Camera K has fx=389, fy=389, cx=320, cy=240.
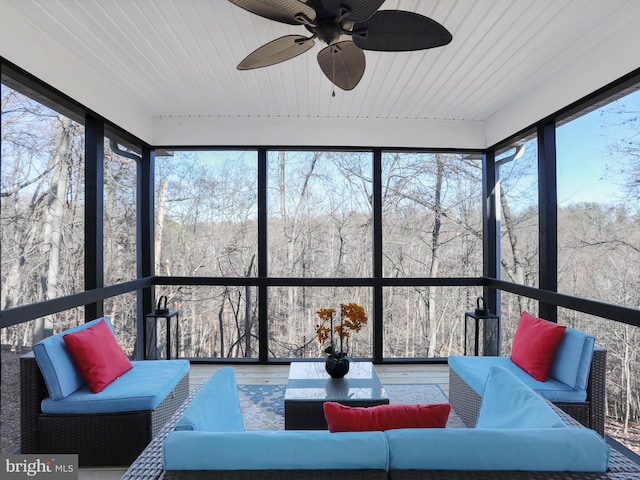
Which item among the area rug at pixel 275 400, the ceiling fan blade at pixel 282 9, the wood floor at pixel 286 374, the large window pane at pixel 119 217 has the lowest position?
the wood floor at pixel 286 374

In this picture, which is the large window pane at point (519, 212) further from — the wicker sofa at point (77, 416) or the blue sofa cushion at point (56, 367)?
the blue sofa cushion at point (56, 367)

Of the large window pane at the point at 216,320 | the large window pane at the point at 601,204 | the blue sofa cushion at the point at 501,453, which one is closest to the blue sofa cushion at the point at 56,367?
the large window pane at the point at 216,320

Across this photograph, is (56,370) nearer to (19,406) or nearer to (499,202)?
(19,406)

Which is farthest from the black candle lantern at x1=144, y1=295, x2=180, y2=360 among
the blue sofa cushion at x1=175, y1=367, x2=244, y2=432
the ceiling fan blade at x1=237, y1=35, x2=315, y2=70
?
the ceiling fan blade at x1=237, y1=35, x2=315, y2=70

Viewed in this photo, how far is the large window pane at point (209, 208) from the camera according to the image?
14.6ft

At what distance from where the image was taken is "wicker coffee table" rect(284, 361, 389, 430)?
8.11 ft

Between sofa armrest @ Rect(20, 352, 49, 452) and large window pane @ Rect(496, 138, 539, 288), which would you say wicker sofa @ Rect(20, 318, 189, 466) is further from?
large window pane @ Rect(496, 138, 539, 288)

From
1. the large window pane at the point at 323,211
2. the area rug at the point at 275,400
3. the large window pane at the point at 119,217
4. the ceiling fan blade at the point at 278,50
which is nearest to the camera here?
the ceiling fan blade at the point at 278,50

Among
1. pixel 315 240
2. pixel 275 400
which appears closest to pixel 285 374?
pixel 275 400

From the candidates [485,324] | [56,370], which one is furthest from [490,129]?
[56,370]

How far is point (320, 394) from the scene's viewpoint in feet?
8.50

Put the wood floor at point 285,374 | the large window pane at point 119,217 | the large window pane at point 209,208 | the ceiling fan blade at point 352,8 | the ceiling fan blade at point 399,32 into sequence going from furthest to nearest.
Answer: the large window pane at point 209,208, the wood floor at point 285,374, the large window pane at point 119,217, the ceiling fan blade at point 399,32, the ceiling fan blade at point 352,8

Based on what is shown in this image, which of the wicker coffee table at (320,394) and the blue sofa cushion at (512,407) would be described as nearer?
the blue sofa cushion at (512,407)

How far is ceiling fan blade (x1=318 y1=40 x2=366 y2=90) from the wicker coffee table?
2.01 meters
